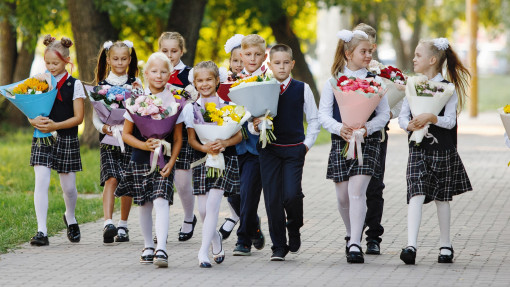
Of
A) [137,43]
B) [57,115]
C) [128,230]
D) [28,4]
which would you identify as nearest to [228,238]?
[128,230]

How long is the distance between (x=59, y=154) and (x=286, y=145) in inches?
87.5

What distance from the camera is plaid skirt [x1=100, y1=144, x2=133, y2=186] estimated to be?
8.30 metres

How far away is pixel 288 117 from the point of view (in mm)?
7254

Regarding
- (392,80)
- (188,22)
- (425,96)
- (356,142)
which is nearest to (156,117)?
(356,142)

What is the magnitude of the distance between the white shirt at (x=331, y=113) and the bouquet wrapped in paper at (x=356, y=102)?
0.29ft

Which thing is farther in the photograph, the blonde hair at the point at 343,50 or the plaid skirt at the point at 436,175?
Answer: the blonde hair at the point at 343,50

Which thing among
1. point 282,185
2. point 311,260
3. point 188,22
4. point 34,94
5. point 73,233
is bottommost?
point 311,260

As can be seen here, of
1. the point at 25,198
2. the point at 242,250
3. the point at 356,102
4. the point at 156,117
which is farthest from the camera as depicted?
the point at 25,198

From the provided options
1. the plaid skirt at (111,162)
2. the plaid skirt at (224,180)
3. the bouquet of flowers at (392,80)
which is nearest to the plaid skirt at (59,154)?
the plaid skirt at (111,162)

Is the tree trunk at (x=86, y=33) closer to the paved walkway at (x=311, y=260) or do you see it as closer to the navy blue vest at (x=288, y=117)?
the paved walkway at (x=311, y=260)

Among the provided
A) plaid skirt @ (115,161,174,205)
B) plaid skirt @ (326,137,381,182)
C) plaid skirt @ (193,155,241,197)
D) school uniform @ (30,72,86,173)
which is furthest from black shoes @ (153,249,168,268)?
school uniform @ (30,72,86,173)

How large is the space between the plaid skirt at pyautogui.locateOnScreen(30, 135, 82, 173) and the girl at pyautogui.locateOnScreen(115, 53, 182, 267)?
130 centimetres

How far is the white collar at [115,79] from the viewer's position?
8.21m

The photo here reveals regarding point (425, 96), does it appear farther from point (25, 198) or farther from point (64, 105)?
point (25, 198)
